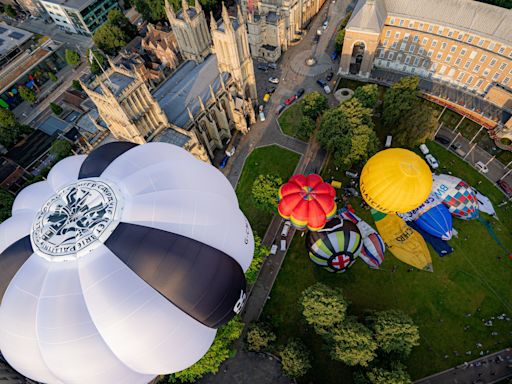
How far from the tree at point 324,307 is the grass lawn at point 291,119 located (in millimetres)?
33512

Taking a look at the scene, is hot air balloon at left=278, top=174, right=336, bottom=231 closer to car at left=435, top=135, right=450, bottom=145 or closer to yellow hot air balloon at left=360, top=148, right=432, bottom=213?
yellow hot air balloon at left=360, top=148, right=432, bottom=213

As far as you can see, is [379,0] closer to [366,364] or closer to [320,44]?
[320,44]

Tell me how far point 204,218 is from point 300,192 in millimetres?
18886

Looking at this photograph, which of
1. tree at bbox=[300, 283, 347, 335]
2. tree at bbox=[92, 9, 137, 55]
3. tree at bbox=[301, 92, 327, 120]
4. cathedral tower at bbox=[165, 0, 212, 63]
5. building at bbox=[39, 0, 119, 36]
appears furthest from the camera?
building at bbox=[39, 0, 119, 36]

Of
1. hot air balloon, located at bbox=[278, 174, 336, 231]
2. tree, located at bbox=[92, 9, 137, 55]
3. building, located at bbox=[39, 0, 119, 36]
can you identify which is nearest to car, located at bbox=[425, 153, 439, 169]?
hot air balloon, located at bbox=[278, 174, 336, 231]

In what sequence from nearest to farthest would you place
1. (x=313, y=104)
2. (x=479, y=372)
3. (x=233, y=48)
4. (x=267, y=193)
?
(x=479, y=372), (x=267, y=193), (x=233, y=48), (x=313, y=104)

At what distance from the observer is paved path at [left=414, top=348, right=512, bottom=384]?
1580 inches

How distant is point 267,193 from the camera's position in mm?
49406

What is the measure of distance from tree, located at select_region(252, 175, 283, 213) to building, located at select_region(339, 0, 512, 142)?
37.0m

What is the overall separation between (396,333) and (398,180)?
64.5 ft

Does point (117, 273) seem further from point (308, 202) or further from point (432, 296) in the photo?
point (432, 296)

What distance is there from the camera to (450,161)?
56.5 meters

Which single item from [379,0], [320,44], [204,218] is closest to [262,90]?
[320,44]

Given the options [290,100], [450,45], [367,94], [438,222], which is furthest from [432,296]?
[450,45]
